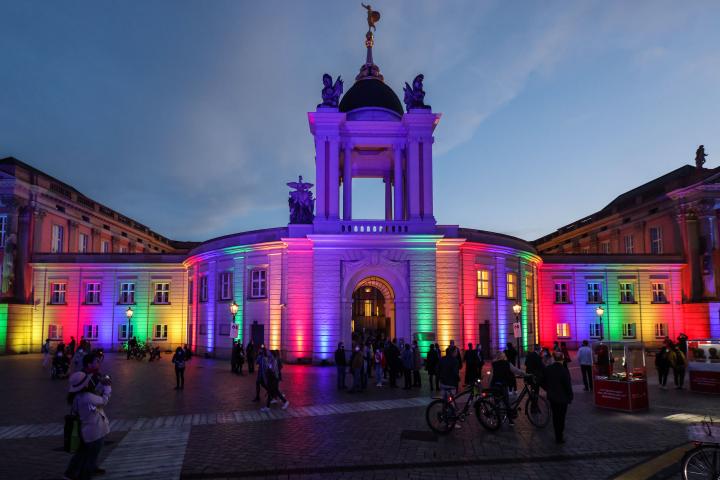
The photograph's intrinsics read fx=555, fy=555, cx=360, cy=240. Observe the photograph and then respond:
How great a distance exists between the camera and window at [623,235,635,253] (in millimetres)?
52628

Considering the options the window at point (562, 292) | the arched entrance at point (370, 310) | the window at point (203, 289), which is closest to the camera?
the arched entrance at point (370, 310)

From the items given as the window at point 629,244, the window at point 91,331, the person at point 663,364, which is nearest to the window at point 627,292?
the window at point 629,244

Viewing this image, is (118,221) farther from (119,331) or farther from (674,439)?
(674,439)

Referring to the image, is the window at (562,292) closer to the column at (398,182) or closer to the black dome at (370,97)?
the column at (398,182)

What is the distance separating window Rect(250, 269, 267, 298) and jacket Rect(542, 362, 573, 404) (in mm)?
24208

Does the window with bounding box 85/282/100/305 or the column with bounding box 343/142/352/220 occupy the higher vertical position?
the column with bounding box 343/142/352/220

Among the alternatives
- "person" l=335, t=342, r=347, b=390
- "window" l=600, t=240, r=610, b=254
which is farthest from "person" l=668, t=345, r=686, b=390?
"window" l=600, t=240, r=610, b=254

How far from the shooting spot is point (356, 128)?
34156 mm

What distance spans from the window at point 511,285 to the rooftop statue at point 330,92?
15724 mm

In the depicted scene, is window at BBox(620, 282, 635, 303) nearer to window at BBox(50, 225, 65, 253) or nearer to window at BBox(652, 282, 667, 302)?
window at BBox(652, 282, 667, 302)

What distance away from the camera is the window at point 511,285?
36088 millimetres

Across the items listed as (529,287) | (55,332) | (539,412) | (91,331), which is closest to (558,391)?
(539,412)

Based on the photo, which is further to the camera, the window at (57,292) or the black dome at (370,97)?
the window at (57,292)

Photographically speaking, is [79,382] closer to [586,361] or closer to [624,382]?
[624,382]
